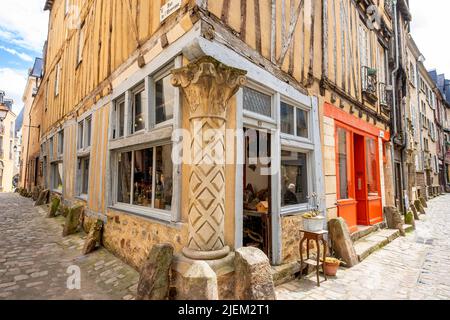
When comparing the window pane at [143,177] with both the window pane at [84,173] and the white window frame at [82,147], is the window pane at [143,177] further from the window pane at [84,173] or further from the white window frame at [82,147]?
the window pane at [84,173]

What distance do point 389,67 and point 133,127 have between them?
8919 millimetres

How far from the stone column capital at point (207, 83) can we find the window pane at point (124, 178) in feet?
7.18

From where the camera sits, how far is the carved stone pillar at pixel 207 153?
7.89ft

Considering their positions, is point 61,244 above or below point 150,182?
below

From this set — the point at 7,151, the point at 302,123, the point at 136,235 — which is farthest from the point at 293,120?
the point at 7,151

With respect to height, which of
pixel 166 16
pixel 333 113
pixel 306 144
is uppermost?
pixel 166 16

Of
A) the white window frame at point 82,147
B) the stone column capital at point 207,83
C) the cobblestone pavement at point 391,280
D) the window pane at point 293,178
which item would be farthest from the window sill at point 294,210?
the white window frame at point 82,147

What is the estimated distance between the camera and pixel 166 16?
3.05 meters

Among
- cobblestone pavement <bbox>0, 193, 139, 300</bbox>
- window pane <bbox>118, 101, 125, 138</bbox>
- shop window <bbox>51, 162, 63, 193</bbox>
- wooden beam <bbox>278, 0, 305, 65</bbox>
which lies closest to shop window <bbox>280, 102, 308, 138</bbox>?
wooden beam <bbox>278, 0, 305, 65</bbox>

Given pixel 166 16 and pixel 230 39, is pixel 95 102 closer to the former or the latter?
pixel 166 16

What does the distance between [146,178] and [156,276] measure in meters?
1.70

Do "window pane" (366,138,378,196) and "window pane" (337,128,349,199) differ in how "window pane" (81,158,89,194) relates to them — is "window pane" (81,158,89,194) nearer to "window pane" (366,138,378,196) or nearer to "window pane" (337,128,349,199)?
"window pane" (337,128,349,199)

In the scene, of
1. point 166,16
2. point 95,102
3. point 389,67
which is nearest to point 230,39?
point 166,16

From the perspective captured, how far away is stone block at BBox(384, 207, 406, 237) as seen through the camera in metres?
6.26
